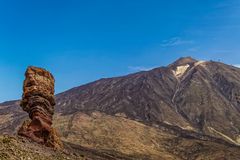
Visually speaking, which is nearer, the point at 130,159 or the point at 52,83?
the point at 52,83

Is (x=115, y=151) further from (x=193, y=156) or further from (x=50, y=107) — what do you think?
(x=50, y=107)

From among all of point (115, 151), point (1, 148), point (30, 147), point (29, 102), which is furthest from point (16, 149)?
point (115, 151)

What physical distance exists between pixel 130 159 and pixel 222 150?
52.2 metres

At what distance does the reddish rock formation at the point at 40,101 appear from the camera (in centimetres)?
5525

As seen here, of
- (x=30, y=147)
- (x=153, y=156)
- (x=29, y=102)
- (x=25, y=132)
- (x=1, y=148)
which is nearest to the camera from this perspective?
(x=1, y=148)

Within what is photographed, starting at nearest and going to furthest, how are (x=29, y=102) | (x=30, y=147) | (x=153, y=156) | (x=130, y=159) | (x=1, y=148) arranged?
1. (x=1, y=148)
2. (x=30, y=147)
3. (x=29, y=102)
4. (x=130, y=159)
5. (x=153, y=156)

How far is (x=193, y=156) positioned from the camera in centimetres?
19662

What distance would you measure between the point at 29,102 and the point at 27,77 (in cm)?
348

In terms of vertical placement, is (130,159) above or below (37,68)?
below

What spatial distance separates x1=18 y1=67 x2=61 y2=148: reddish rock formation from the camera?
55250 millimetres

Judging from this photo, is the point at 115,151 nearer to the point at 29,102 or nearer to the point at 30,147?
the point at 29,102

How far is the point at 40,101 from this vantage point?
5825 cm

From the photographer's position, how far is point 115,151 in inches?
7495

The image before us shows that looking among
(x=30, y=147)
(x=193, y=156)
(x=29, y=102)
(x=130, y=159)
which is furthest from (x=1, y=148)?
(x=193, y=156)
